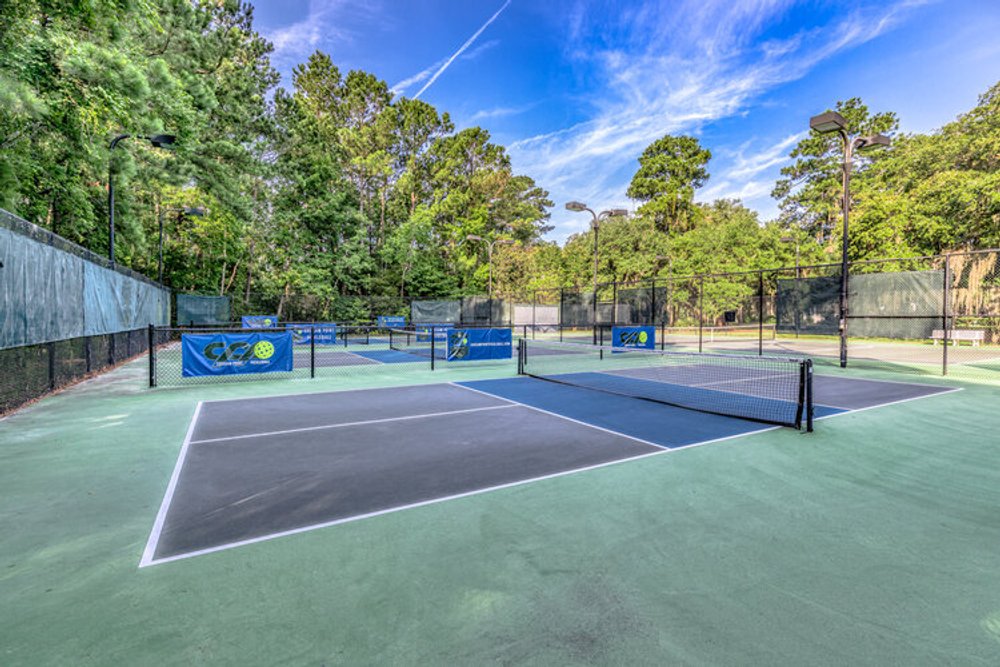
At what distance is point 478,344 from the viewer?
51.1 feet

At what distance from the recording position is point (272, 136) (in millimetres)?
31156

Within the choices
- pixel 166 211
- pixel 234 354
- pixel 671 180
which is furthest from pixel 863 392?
pixel 671 180

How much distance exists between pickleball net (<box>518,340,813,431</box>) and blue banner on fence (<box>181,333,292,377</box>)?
6.56 meters

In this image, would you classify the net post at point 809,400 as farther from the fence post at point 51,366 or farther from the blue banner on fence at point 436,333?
the fence post at point 51,366

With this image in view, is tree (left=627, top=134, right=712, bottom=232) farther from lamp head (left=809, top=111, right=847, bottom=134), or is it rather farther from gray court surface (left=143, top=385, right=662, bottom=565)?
gray court surface (left=143, top=385, right=662, bottom=565)

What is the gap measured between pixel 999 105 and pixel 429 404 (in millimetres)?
45556

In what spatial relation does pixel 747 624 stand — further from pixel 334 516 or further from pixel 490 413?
pixel 490 413

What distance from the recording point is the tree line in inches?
420

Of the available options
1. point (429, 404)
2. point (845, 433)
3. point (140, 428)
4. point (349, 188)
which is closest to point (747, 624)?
point (845, 433)

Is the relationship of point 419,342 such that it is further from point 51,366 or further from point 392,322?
point 51,366

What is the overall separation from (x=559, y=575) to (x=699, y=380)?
9956 millimetres

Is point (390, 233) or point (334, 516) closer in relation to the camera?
point (334, 516)

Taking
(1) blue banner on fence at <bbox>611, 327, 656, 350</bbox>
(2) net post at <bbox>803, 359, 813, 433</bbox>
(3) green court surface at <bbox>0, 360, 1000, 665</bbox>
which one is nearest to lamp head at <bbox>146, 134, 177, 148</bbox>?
(3) green court surface at <bbox>0, 360, 1000, 665</bbox>

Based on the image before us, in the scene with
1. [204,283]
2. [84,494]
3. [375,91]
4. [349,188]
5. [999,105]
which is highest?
[375,91]
